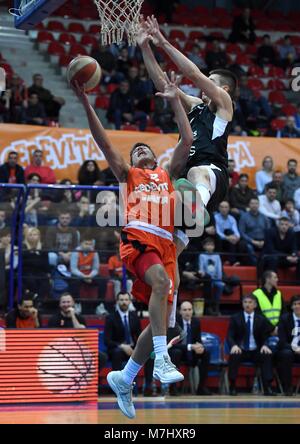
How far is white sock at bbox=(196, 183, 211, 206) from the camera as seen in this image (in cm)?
910

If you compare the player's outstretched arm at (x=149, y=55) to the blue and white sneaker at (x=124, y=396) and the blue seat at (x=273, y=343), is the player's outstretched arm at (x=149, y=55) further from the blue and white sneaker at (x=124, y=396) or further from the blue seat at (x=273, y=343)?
the blue seat at (x=273, y=343)

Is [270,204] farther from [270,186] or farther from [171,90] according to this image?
[171,90]

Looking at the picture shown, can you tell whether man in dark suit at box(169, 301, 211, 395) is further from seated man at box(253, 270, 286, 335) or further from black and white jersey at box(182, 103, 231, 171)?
black and white jersey at box(182, 103, 231, 171)

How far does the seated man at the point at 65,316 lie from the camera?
14781 mm

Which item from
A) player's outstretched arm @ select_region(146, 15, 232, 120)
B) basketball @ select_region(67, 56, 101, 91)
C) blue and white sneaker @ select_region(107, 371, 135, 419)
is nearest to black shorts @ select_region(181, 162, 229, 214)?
player's outstretched arm @ select_region(146, 15, 232, 120)

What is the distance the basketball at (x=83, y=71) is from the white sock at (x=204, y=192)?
1.47 metres

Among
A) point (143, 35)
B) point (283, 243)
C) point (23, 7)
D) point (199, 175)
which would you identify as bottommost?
point (283, 243)

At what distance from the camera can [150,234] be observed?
888cm

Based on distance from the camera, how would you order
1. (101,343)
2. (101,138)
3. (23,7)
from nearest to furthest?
(101,138) → (23,7) → (101,343)

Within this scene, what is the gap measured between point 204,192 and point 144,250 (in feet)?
2.91

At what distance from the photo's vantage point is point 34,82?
20.9 meters

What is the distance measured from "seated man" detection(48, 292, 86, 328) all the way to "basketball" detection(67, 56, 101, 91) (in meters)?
6.61

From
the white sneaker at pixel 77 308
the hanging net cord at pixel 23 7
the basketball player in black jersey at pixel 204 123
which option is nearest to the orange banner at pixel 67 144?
the white sneaker at pixel 77 308

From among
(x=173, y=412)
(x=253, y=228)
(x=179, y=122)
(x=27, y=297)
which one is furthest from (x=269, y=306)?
(x=179, y=122)
